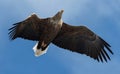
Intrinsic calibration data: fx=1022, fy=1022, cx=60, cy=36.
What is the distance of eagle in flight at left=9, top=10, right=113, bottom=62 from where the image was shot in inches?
1545

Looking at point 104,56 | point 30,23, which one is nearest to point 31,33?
point 30,23

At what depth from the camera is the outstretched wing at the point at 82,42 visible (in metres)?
39.8

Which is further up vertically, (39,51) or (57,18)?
(57,18)

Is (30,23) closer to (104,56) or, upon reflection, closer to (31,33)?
(31,33)

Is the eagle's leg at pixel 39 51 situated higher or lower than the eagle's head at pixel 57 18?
lower

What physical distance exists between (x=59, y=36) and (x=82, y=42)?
3.21ft

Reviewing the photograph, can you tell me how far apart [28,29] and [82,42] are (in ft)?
7.18

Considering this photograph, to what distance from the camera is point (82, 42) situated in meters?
40.2

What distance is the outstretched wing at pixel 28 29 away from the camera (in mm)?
39688

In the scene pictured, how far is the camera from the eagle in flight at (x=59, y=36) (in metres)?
39.2

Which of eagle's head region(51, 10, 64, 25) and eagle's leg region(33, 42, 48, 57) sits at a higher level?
eagle's head region(51, 10, 64, 25)

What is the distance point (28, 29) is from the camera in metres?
40.1

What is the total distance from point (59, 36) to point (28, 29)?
1258 mm

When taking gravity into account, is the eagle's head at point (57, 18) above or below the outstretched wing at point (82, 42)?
above
